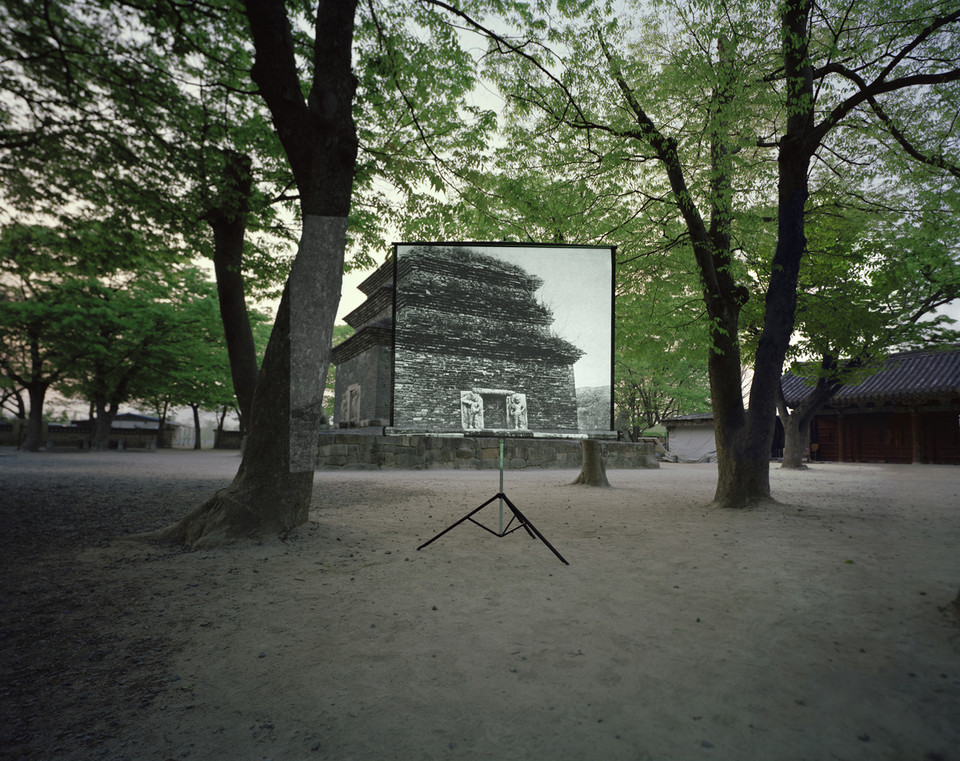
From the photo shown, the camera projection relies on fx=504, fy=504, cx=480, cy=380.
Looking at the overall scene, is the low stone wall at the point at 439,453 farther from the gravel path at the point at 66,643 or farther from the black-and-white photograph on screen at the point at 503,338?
the black-and-white photograph on screen at the point at 503,338

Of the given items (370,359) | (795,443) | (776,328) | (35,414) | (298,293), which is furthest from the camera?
(370,359)

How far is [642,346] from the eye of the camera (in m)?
8.80

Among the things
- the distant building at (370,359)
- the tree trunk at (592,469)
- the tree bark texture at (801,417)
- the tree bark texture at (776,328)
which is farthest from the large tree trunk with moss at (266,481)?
the tree bark texture at (801,417)

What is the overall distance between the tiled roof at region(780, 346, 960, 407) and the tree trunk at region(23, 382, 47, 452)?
105ft

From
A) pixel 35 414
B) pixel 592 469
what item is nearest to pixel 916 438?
pixel 592 469

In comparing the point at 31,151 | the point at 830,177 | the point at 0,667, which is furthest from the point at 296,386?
the point at 830,177

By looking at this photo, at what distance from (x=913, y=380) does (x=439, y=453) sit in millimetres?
21111

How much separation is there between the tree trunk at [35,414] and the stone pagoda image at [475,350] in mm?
23174

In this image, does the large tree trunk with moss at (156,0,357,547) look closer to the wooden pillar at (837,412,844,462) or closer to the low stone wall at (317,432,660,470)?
the low stone wall at (317,432,660,470)

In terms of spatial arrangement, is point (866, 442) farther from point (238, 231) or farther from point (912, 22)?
point (238, 231)

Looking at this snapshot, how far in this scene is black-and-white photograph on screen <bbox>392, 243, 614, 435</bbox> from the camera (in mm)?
4770

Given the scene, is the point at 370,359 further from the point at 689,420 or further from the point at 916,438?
the point at 916,438

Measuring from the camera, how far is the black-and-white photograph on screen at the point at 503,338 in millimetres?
4770

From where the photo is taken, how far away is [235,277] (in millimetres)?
9078
